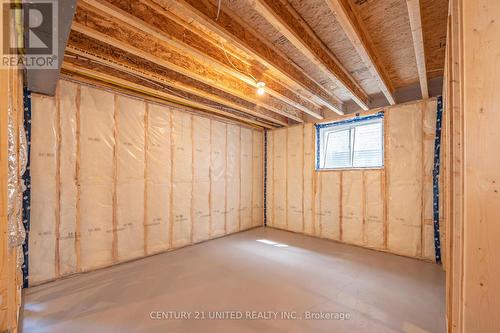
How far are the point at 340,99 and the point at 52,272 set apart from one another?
5359 mm

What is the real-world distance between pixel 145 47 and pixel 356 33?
214 cm

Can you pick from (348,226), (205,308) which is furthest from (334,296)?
(348,226)

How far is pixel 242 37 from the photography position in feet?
7.14

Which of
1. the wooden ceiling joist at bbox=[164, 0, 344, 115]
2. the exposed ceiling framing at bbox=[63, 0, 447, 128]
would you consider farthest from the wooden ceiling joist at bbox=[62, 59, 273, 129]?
the wooden ceiling joist at bbox=[164, 0, 344, 115]

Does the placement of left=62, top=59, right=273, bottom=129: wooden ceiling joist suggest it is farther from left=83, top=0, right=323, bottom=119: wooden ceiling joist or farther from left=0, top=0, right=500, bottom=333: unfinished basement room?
left=83, top=0, right=323, bottom=119: wooden ceiling joist

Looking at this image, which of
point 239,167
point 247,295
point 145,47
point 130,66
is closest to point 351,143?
point 239,167

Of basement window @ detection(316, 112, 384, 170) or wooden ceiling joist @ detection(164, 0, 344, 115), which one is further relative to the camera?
basement window @ detection(316, 112, 384, 170)

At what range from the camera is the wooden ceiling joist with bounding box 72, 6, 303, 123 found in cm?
197

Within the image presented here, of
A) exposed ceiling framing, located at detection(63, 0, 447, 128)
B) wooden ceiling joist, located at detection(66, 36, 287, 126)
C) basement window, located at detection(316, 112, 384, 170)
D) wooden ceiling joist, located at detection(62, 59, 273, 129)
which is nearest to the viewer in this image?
exposed ceiling framing, located at detection(63, 0, 447, 128)

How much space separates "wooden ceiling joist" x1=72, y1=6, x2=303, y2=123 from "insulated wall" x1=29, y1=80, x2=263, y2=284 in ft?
4.37

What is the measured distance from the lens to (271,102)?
4.10 metres

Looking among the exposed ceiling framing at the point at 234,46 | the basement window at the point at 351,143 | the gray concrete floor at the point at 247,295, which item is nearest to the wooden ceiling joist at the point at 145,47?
the exposed ceiling framing at the point at 234,46
